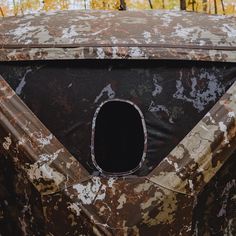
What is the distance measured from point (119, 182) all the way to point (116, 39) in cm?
77

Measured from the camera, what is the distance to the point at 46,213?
79.7 inches

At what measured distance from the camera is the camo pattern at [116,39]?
212 centimetres

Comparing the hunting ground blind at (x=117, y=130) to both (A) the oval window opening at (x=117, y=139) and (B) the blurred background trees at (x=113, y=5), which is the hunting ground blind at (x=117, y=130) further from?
(B) the blurred background trees at (x=113, y=5)

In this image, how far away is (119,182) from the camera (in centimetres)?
198

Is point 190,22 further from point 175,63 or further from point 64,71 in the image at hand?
point 64,71

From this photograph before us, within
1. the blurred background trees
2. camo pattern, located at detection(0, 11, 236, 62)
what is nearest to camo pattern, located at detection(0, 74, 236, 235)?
camo pattern, located at detection(0, 11, 236, 62)

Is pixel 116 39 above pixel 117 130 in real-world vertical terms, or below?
above

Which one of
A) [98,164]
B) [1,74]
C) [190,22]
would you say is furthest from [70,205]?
[190,22]

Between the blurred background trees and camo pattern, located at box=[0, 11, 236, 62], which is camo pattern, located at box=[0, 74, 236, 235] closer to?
camo pattern, located at box=[0, 11, 236, 62]

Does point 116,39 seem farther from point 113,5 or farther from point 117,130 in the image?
point 113,5

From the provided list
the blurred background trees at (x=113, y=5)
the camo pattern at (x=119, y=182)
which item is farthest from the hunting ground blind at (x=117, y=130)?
the blurred background trees at (x=113, y=5)

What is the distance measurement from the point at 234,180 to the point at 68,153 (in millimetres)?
897

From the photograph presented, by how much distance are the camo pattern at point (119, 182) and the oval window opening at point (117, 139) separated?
20 centimetres

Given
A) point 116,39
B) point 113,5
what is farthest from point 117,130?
point 113,5
